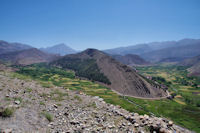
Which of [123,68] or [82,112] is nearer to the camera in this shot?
[82,112]

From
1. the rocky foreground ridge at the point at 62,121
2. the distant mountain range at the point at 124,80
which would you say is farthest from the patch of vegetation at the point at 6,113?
the distant mountain range at the point at 124,80

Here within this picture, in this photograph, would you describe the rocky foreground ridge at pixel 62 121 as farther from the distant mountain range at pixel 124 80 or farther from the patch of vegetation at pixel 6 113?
the distant mountain range at pixel 124 80

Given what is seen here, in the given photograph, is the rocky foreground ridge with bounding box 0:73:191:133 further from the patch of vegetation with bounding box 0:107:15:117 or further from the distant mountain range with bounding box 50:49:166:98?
the distant mountain range with bounding box 50:49:166:98

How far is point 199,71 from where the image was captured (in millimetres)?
146250

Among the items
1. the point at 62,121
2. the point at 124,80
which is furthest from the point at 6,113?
the point at 124,80

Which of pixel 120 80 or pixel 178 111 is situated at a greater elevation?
pixel 120 80

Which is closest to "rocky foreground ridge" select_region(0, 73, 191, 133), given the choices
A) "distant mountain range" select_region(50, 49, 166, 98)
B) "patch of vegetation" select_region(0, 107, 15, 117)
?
"patch of vegetation" select_region(0, 107, 15, 117)

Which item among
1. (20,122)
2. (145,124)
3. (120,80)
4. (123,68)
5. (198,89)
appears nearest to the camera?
(20,122)

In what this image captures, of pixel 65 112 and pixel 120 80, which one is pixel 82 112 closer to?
pixel 65 112

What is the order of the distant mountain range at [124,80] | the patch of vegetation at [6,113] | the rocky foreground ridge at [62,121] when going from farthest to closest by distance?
the distant mountain range at [124,80] → the rocky foreground ridge at [62,121] → the patch of vegetation at [6,113]

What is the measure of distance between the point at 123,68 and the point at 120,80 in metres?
17.3

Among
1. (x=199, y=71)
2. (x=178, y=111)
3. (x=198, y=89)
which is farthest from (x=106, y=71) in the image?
(x=199, y=71)

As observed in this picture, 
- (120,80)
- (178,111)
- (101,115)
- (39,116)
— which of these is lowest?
(178,111)

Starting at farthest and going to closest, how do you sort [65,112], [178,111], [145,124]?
[178,111]
[65,112]
[145,124]
